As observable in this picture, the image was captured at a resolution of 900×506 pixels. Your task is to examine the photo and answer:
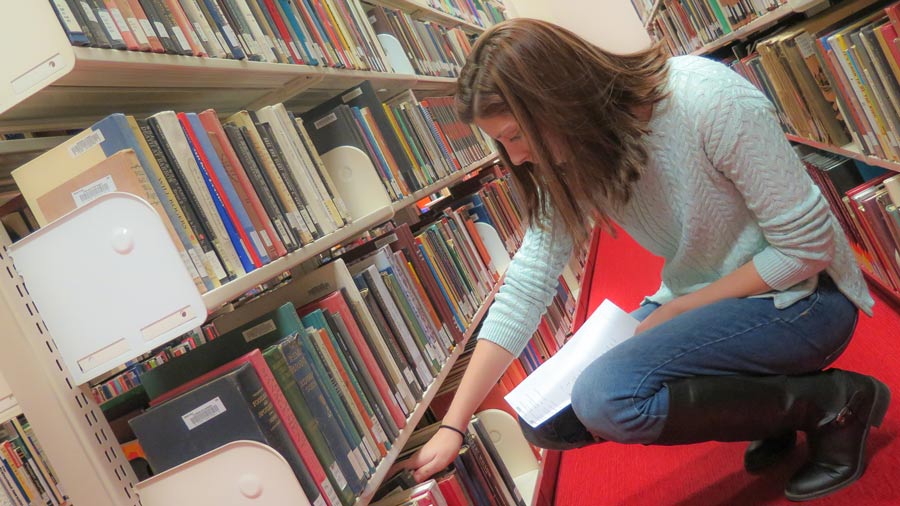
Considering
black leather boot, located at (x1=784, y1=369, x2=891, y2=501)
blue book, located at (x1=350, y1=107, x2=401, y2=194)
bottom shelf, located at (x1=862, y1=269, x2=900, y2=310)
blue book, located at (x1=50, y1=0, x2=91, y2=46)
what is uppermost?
blue book, located at (x1=50, y1=0, x2=91, y2=46)

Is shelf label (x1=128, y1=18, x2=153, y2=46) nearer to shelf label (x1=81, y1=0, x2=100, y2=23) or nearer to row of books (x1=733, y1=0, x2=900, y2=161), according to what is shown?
shelf label (x1=81, y1=0, x2=100, y2=23)

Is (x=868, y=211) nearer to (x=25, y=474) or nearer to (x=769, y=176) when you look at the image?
(x=769, y=176)

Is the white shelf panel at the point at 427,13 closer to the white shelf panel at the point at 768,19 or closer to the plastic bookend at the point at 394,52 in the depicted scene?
the plastic bookend at the point at 394,52

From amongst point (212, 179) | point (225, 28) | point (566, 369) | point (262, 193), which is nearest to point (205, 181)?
point (212, 179)

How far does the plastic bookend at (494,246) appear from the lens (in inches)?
115

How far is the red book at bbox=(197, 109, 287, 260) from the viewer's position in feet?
4.43

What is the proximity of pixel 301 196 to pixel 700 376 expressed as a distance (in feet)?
2.71

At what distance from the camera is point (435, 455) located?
1.54m

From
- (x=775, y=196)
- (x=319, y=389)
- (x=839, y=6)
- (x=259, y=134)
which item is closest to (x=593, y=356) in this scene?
(x=775, y=196)

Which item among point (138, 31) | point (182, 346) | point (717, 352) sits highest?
point (138, 31)

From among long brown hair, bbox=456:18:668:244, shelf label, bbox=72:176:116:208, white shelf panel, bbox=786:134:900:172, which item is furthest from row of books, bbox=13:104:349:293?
white shelf panel, bbox=786:134:900:172

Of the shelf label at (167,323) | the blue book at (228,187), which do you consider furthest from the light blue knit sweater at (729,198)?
the shelf label at (167,323)

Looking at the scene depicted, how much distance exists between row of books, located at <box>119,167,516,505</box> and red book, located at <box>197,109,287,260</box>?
0.12 m

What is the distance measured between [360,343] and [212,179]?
432mm
